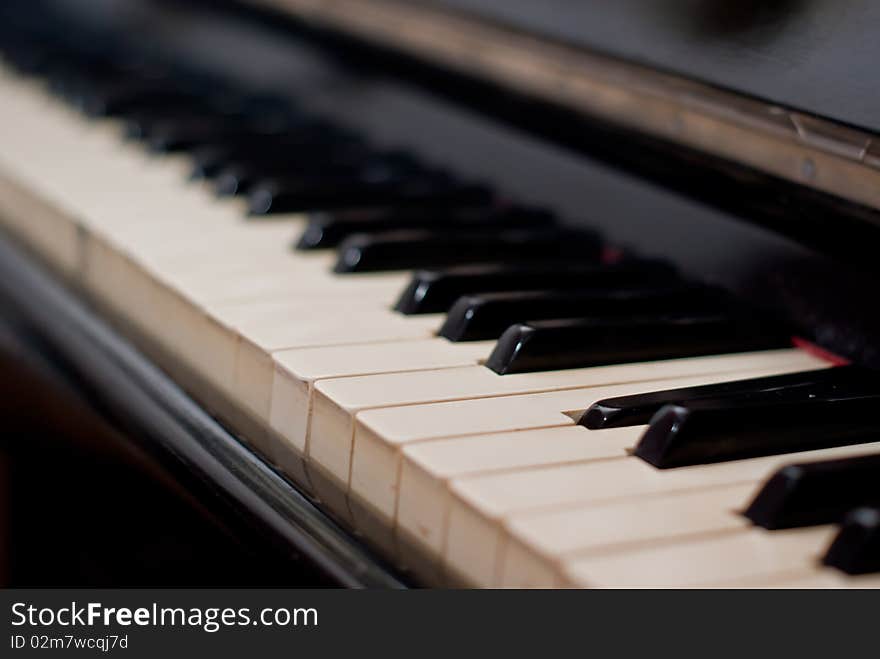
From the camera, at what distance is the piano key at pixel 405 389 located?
2.41 ft

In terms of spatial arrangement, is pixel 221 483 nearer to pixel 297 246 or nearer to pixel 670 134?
pixel 297 246

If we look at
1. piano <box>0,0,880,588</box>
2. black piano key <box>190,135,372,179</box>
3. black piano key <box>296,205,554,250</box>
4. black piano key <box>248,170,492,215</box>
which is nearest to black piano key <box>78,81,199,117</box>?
piano <box>0,0,880,588</box>

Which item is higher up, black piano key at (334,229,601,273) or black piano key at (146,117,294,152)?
black piano key at (146,117,294,152)

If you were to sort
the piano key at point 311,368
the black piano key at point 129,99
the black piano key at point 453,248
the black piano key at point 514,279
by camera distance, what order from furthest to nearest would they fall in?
the black piano key at point 129,99, the black piano key at point 453,248, the black piano key at point 514,279, the piano key at point 311,368

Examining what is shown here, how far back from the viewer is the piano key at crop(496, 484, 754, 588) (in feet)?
1.87

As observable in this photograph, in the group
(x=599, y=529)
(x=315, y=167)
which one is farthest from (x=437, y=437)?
(x=315, y=167)

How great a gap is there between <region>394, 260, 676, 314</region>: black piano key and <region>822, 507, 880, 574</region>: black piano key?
16.7 inches

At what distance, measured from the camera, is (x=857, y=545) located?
1.86ft

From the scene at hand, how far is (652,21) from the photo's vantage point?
1061mm

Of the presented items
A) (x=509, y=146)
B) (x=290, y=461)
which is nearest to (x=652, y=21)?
(x=509, y=146)

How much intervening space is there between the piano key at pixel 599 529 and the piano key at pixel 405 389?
16cm

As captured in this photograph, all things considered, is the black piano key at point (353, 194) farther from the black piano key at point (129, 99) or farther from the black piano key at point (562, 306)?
the black piano key at point (129, 99)

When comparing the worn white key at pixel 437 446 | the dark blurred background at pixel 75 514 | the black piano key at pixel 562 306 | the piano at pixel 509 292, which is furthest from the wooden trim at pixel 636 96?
the dark blurred background at pixel 75 514

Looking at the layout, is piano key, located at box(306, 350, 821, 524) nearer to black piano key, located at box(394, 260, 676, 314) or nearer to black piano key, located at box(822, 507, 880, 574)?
black piano key, located at box(394, 260, 676, 314)
